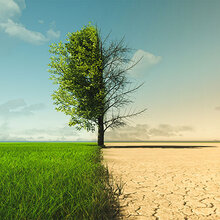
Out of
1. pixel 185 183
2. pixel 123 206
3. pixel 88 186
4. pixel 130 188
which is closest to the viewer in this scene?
pixel 88 186

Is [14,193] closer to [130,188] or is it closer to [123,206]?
[123,206]

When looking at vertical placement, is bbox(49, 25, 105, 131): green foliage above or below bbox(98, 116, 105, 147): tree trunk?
above

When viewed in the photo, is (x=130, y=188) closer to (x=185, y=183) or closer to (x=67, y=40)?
(x=185, y=183)

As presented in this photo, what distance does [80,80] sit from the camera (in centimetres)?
1798

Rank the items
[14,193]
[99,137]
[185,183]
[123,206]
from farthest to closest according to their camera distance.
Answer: [99,137], [185,183], [123,206], [14,193]

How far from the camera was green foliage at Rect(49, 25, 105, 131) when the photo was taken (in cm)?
1775

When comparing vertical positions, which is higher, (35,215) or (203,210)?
(35,215)

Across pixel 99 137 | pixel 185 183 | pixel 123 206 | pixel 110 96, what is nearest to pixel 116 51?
pixel 110 96

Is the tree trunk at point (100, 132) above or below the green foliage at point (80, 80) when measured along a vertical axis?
below

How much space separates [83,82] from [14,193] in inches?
631

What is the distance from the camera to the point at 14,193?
2.56m

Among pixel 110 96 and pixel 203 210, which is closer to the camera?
pixel 203 210

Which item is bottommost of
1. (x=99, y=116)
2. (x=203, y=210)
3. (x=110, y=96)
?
(x=203, y=210)

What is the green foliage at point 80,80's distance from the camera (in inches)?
699
